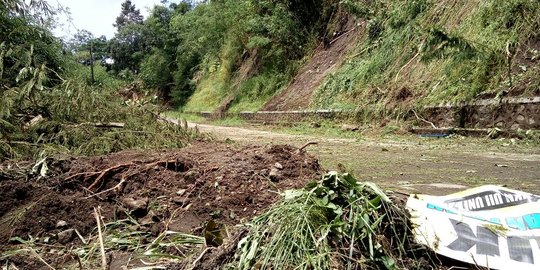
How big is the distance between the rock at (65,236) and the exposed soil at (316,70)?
10.8m

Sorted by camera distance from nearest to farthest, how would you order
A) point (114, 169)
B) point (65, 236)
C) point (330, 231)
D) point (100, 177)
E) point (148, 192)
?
point (330, 231) < point (65, 236) < point (148, 192) < point (100, 177) < point (114, 169)

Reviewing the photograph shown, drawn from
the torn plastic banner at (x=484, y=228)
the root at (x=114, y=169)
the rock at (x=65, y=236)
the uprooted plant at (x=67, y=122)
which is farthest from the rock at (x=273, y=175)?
the uprooted plant at (x=67, y=122)

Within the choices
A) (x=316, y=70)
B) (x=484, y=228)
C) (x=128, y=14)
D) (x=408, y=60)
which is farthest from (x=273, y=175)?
(x=128, y=14)

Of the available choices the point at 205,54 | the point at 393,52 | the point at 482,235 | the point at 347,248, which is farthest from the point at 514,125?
the point at 205,54

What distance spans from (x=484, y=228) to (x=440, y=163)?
285 cm

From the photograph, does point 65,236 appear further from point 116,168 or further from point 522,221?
point 522,221

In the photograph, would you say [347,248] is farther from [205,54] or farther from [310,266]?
[205,54]

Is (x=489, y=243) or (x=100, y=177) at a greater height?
(x=489, y=243)

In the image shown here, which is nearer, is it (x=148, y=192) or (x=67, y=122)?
(x=148, y=192)

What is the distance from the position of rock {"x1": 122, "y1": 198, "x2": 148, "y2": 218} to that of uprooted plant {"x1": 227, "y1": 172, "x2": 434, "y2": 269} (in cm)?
104

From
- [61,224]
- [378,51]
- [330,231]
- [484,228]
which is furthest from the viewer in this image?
[378,51]

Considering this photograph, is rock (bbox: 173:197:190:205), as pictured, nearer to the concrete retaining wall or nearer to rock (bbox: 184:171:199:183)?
rock (bbox: 184:171:199:183)

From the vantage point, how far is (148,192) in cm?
266

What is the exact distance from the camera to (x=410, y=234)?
1.62 metres
